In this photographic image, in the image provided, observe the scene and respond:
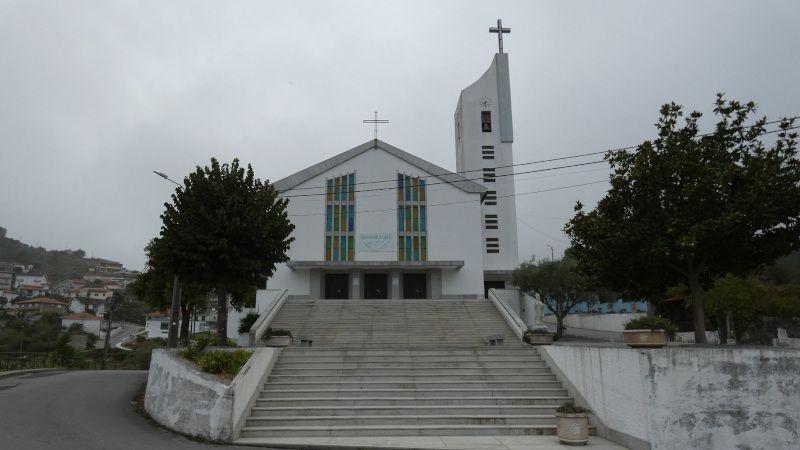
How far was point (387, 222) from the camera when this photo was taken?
109ft

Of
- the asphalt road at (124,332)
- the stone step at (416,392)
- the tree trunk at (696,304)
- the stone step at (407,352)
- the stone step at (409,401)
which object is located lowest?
the asphalt road at (124,332)

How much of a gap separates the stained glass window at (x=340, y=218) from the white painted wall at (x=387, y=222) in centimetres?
34

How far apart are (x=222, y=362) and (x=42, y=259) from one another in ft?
640

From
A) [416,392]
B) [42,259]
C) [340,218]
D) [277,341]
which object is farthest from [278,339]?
[42,259]

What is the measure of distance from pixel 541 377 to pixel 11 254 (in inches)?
7508

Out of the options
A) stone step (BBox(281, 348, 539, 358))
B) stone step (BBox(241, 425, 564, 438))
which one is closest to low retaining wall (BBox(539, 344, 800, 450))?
stone step (BBox(241, 425, 564, 438))


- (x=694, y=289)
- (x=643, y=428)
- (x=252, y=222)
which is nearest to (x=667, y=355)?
(x=643, y=428)

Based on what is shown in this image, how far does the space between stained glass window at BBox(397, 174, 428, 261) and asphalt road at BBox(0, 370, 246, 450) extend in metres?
17.7

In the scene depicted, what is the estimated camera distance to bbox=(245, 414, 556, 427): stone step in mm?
11352

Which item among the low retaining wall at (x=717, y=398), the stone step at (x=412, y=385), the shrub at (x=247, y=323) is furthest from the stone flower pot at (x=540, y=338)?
the shrub at (x=247, y=323)

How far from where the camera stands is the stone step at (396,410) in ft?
38.5

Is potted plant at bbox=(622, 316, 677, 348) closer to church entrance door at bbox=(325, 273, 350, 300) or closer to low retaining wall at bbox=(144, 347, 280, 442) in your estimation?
low retaining wall at bbox=(144, 347, 280, 442)

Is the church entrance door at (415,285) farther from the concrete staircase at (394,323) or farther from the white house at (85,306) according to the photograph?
the white house at (85,306)

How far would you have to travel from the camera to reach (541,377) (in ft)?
44.6
